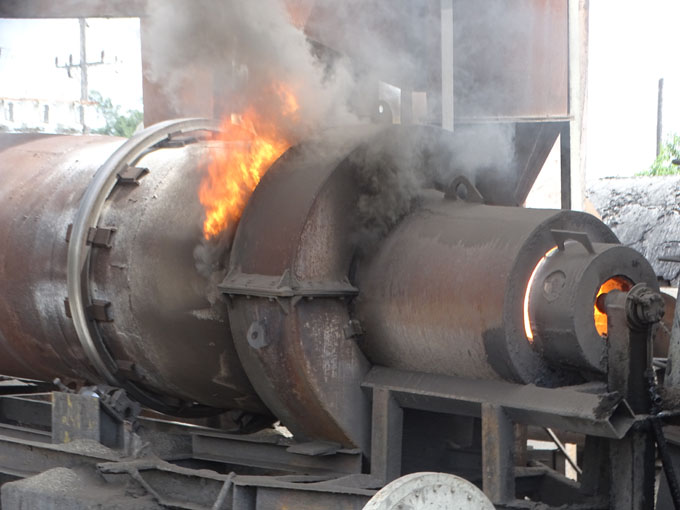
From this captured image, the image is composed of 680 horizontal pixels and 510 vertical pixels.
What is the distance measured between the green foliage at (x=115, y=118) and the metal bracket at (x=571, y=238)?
71.6 ft

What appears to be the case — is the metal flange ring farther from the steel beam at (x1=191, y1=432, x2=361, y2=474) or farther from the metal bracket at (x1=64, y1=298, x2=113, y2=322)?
the steel beam at (x1=191, y1=432, x2=361, y2=474)

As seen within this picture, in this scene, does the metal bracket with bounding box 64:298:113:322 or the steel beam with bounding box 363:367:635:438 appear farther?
the metal bracket with bounding box 64:298:113:322

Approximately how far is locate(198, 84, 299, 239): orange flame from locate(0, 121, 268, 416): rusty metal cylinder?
0.07 meters

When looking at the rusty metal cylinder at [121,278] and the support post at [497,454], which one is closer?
the support post at [497,454]

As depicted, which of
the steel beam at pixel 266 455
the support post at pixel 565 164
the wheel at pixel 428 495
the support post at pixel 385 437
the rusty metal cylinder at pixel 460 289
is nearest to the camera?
the wheel at pixel 428 495

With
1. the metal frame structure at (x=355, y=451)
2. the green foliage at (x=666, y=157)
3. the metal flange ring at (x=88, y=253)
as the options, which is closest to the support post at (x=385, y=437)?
the metal frame structure at (x=355, y=451)

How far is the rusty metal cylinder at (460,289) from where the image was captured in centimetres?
393

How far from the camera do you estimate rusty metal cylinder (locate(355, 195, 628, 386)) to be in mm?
3934

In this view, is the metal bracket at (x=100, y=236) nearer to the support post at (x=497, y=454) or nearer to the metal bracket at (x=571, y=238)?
the support post at (x=497, y=454)

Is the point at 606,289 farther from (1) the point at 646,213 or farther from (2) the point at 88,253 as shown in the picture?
(1) the point at 646,213

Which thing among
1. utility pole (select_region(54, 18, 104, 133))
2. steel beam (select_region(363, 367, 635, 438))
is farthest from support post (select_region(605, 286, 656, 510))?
utility pole (select_region(54, 18, 104, 133))

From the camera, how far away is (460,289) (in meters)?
4.04

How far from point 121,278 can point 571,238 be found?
77.3 inches

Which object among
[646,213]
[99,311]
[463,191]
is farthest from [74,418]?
[646,213]
